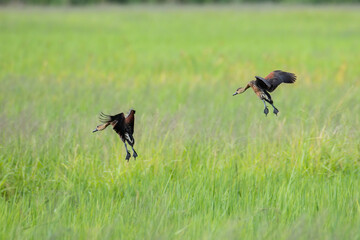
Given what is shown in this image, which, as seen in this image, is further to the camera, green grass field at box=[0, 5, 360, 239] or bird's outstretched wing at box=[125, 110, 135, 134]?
green grass field at box=[0, 5, 360, 239]

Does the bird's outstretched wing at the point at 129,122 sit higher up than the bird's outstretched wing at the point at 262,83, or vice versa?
the bird's outstretched wing at the point at 262,83

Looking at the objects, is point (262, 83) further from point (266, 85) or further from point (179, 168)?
point (179, 168)

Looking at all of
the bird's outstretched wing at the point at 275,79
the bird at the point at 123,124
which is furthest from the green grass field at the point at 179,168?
the bird at the point at 123,124

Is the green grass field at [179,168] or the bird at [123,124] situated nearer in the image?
the bird at [123,124]

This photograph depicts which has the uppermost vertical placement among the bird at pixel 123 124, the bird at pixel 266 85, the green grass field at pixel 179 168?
the bird at pixel 266 85

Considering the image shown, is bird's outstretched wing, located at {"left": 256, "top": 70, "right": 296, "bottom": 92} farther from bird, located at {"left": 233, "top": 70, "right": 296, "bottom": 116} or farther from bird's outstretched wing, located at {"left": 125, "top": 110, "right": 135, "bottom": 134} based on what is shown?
bird's outstretched wing, located at {"left": 125, "top": 110, "right": 135, "bottom": 134}

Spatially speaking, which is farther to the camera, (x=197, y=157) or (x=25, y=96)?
(x=25, y=96)

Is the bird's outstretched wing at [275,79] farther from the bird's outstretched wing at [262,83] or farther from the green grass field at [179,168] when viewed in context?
the green grass field at [179,168]

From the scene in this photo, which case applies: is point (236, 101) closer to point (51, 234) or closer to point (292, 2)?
point (51, 234)

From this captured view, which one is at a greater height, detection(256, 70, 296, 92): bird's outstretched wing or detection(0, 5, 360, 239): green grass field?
detection(256, 70, 296, 92): bird's outstretched wing

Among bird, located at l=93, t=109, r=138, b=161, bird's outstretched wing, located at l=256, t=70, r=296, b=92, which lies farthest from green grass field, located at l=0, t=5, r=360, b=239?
bird, located at l=93, t=109, r=138, b=161

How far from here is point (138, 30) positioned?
22156 millimetres

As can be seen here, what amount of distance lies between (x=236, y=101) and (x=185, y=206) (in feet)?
13.7

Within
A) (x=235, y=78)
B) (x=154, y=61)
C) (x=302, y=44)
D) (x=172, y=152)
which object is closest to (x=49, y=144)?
(x=172, y=152)
